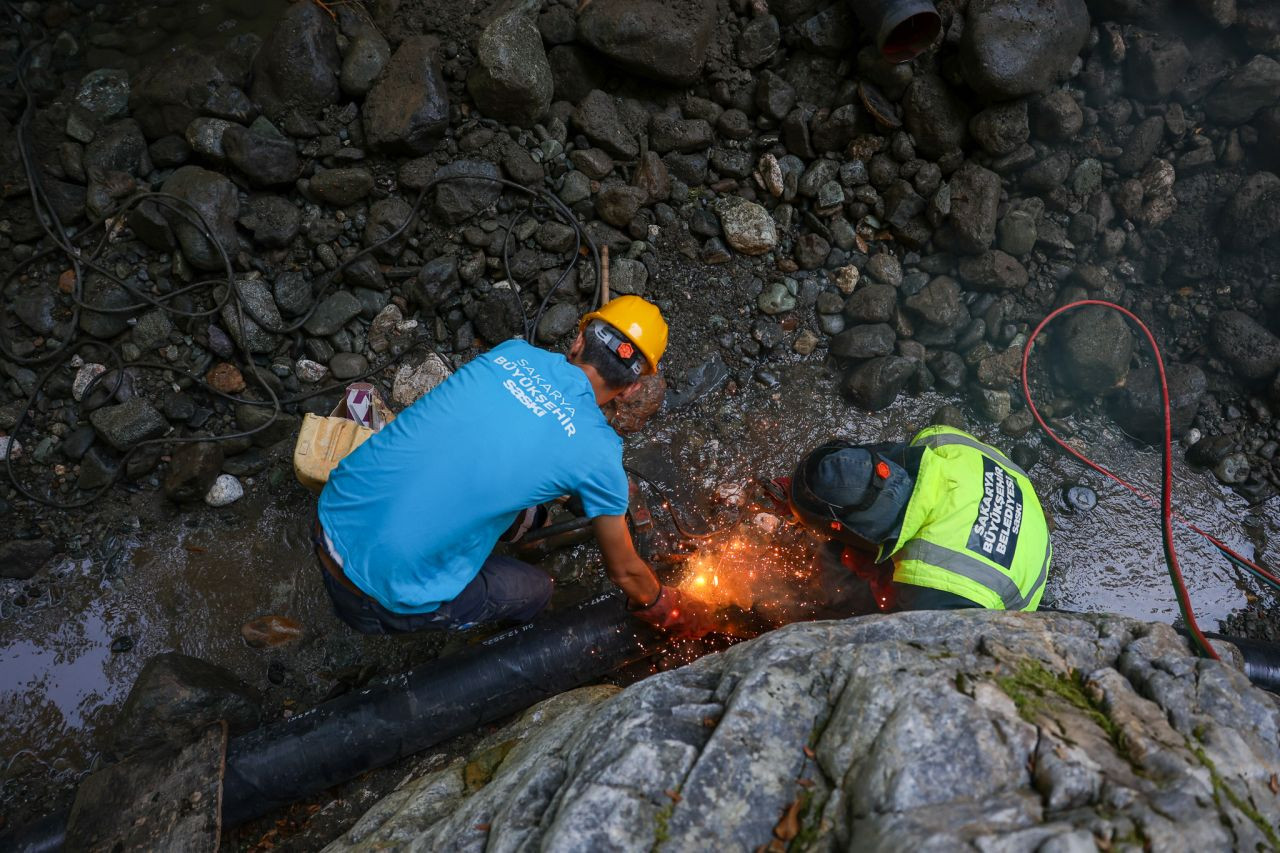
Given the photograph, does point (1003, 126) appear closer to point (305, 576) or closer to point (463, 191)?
point (463, 191)

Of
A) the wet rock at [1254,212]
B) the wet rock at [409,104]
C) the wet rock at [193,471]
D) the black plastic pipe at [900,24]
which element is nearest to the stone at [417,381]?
the wet rock at [193,471]

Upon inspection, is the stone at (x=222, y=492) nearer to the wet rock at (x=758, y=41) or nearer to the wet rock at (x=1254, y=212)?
the wet rock at (x=758, y=41)

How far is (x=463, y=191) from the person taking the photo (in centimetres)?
427

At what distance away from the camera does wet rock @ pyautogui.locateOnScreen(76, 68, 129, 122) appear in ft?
14.3

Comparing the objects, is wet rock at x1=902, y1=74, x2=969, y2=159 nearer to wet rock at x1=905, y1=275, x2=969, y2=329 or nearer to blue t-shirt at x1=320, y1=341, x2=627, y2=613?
wet rock at x1=905, y1=275, x2=969, y2=329

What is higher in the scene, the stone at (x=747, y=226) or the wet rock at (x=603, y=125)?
the wet rock at (x=603, y=125)

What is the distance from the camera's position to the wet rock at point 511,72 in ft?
13.5

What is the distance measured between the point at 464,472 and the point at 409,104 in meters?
2.87

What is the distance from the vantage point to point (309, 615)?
3.69m

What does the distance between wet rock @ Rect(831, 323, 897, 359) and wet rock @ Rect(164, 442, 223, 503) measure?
383cm

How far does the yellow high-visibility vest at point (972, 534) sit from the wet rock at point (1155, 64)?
128 inches

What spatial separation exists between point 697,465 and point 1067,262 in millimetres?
2811

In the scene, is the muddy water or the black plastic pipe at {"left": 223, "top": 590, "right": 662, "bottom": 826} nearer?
the black plastic pipe at {"left": 223, "top": 590, "right": 662, "bottom": 826}

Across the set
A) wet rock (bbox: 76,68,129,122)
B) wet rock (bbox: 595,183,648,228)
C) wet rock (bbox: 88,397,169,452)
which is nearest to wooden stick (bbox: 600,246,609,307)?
wet rock (bbox: 595,183,648,228)
